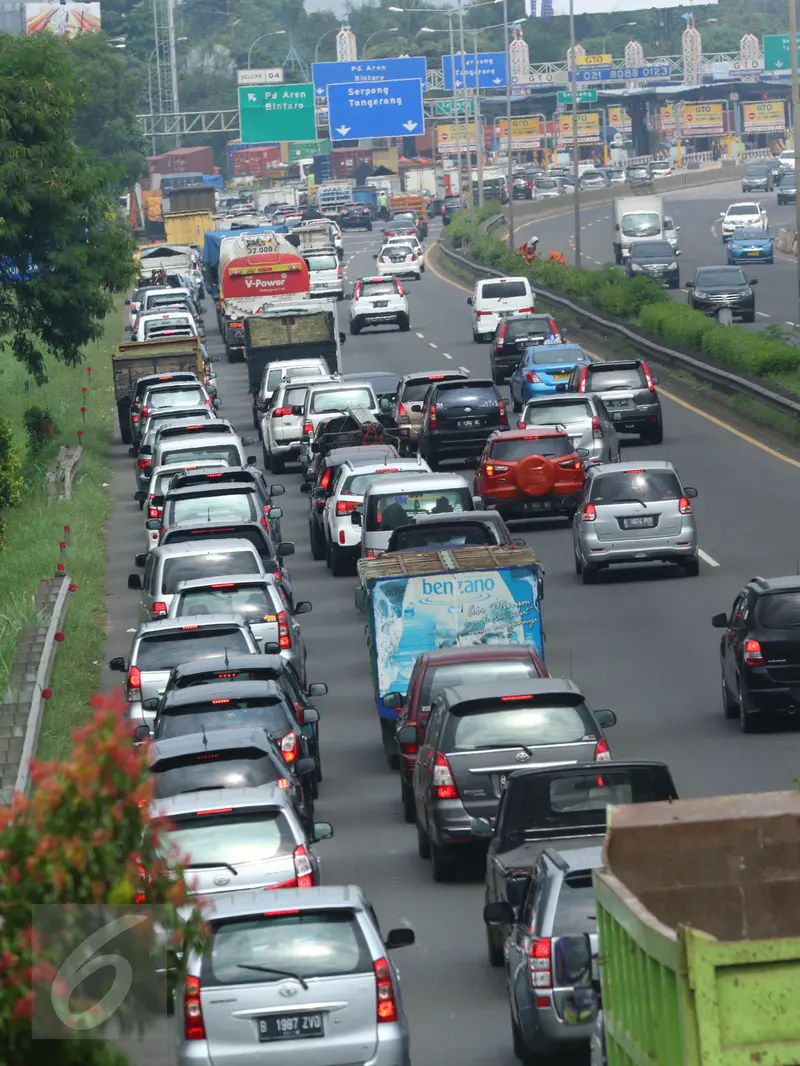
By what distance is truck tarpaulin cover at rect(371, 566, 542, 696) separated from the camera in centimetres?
2130

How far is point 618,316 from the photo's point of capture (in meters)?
59.6

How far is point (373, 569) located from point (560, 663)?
3.88 meters

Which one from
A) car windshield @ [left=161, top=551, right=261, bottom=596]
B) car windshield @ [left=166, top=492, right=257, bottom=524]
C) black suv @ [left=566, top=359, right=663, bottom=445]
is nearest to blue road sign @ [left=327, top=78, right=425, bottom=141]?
black suv @ [left=566, top=359, right=663, bottom=445]

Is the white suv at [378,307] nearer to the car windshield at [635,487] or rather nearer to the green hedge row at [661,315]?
the green hedge row at [661,315]

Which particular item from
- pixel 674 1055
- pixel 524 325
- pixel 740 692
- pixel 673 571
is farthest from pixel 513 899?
pixel 524 325

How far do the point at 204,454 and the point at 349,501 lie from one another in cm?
443

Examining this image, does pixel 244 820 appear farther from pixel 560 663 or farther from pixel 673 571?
pixel 673 571

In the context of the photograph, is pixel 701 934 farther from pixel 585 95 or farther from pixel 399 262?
pixel 585 95

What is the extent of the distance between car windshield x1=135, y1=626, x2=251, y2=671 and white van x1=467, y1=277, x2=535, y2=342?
134 ft

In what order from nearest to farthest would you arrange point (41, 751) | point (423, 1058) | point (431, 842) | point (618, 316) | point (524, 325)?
point (423, 1058)
point (431, 842)
point (41, 751)
point (524, 325)
point (618, 316)

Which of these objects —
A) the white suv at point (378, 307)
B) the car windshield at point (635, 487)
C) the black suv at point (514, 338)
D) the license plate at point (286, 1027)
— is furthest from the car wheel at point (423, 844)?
the white suv at point (378, 307)

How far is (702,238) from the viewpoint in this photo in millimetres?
A: 100312

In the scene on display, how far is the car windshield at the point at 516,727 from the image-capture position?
16.5 meters

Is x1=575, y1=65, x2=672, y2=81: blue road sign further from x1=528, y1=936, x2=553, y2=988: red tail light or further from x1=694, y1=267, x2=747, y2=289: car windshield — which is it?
x1=528, y1=936, x2=553, y2=988: red tail light
